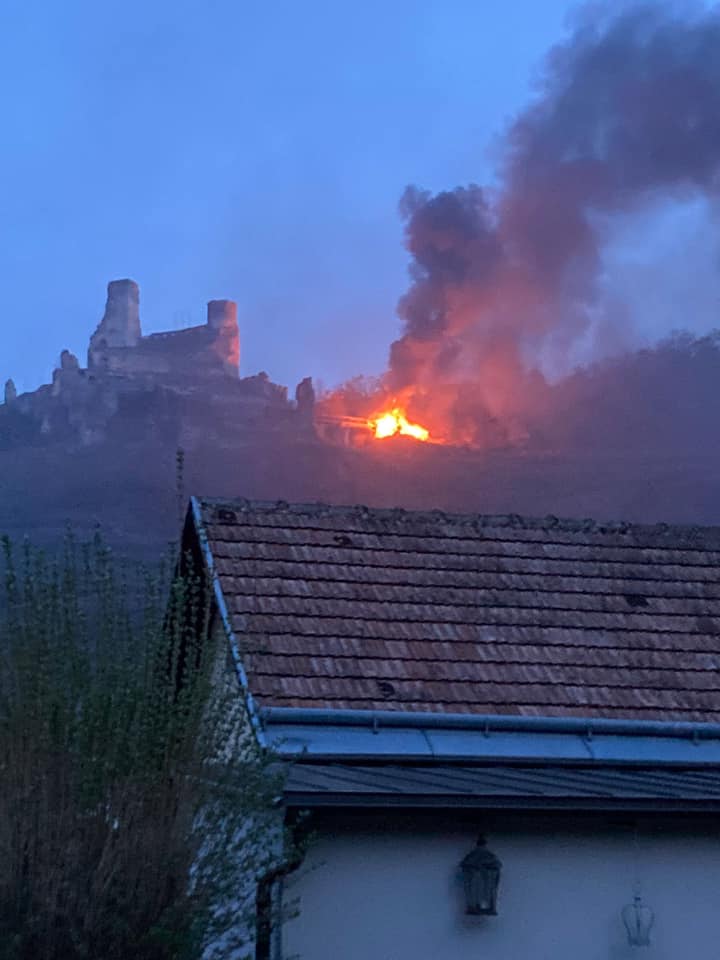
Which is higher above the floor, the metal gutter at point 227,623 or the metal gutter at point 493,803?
the metal gutter at point 227,623

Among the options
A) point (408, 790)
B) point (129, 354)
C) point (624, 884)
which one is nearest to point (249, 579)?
point (408, 790)

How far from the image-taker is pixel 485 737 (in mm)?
10742

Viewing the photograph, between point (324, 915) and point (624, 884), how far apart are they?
2187 mm

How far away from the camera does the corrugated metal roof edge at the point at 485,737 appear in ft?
34.0

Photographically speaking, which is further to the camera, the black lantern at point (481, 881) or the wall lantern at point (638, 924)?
the wall lantern at point (638, 924)

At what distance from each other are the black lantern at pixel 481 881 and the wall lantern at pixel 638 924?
1.03 meters

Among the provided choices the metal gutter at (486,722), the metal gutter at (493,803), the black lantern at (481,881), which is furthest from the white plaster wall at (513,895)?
the metal gutter at (486,722)

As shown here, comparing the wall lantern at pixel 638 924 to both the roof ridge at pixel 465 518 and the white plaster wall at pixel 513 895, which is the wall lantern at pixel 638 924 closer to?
the white plaster wall at pixel 513 895

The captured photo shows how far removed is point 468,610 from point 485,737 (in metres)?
1.62

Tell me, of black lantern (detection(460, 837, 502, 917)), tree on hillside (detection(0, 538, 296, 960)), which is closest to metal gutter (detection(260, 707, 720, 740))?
black lantern (detection(460, 837, 502, 917))

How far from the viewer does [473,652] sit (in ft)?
38.1

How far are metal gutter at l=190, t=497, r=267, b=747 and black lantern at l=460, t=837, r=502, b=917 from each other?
164 centimetres

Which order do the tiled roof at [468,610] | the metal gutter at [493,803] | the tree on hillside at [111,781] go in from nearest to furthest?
the tree on hillside at [111,781]
the metal gutter at [493,803]
the tiled roof at [468,610]

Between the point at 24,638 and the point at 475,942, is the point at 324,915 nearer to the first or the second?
the point at 475,942
